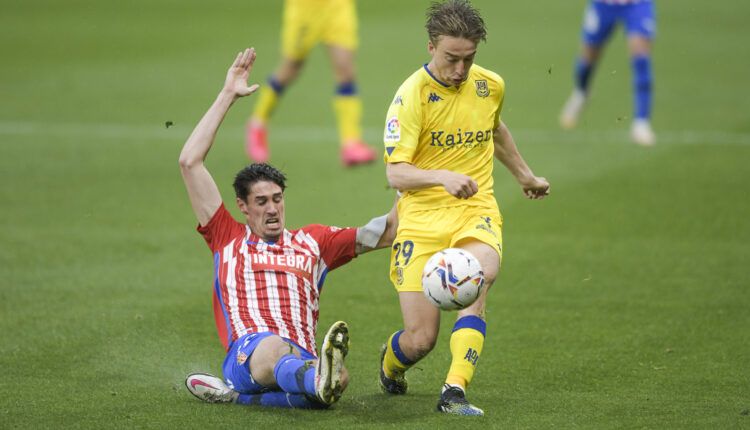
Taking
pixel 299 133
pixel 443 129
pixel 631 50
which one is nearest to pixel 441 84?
pixel 443 129

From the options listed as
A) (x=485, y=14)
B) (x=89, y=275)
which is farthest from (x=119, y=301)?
(x=485, y=14)

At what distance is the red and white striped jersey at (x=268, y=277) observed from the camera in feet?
23.4

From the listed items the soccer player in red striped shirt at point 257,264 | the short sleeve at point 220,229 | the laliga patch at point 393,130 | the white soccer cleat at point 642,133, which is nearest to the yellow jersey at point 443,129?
the laliga patch at point 393,130

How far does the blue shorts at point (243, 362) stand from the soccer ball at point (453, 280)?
0.88 metres

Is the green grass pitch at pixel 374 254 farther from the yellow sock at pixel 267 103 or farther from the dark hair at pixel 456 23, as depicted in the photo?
the dark hair at pixel 456 23

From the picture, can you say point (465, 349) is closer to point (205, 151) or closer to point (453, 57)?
point (453, 57)

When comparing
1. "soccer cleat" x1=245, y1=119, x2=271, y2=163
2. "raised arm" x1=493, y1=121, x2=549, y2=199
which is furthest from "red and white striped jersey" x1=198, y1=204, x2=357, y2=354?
"soccer cleat" x1=245, y1=119, x2=271, y2=163

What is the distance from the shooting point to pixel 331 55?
15086mm

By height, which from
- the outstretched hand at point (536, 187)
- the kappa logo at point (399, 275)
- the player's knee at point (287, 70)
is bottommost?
the player's knee at point (287, 70)

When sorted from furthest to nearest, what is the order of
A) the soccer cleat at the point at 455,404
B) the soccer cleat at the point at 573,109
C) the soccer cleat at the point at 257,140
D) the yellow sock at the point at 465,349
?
the soccer cleat at the point at 573,109 < the soccer cleat at the point at 257,140 < the yellow sock at the point at 465,349 < the soccer cleat at the point at 455,404

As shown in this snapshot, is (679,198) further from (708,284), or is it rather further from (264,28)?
(264,28)

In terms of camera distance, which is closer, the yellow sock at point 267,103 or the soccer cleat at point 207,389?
the soccer cleat at point 207,389

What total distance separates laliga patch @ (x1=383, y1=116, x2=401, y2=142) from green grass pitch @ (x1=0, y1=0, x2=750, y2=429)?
1.55 m

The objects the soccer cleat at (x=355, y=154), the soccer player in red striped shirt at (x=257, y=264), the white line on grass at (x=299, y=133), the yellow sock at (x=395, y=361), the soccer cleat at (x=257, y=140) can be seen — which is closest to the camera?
the soccer player in red striped shirt at (x=257, y=264)
